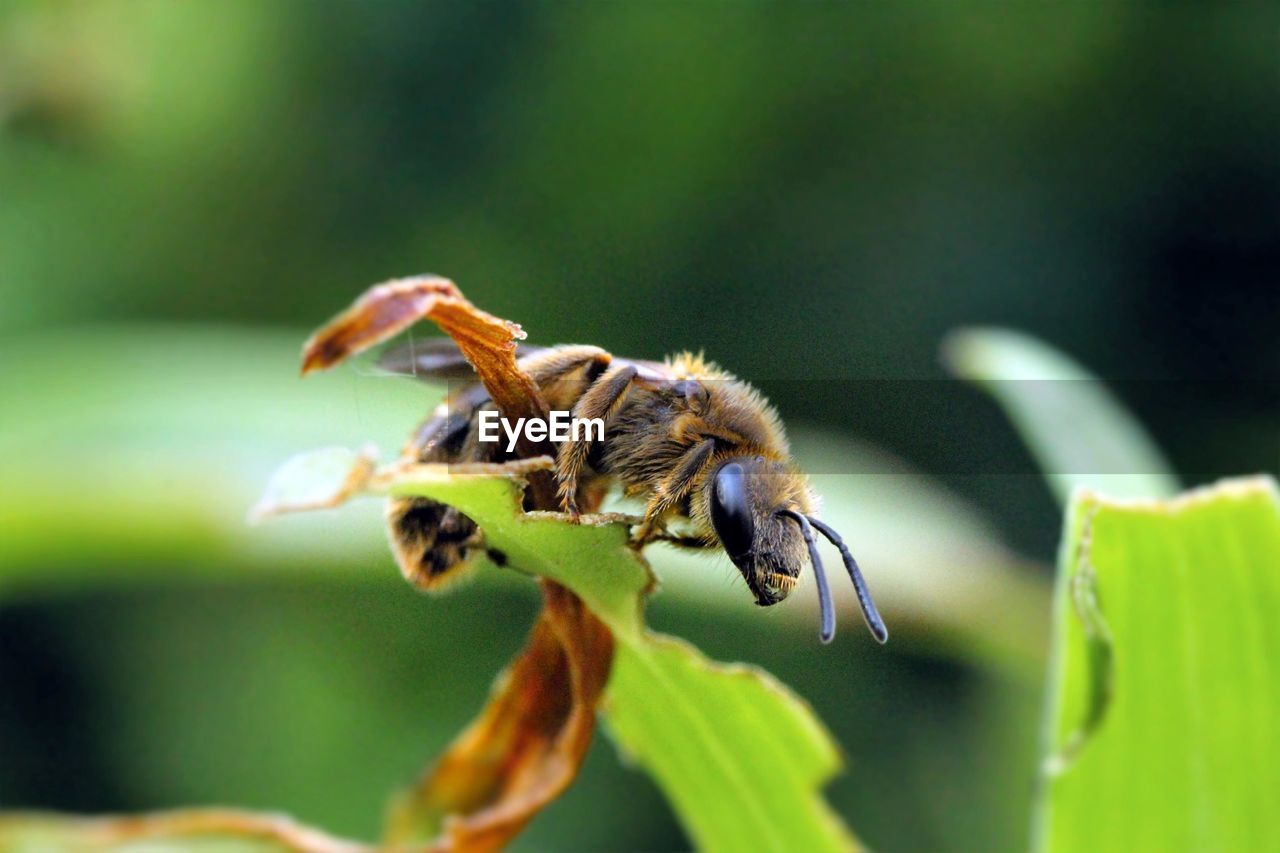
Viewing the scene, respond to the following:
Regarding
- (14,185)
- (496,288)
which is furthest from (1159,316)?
(14,185)

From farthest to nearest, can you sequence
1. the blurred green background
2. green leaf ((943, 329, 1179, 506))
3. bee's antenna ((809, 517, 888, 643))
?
the blurred green background
green leaf ((943, 329, 1179, 506))
bee's antenna ((809, 517, 888, 643))

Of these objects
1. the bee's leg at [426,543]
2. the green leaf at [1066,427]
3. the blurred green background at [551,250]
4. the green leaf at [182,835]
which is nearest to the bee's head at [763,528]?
the bee's leg at [426,543]

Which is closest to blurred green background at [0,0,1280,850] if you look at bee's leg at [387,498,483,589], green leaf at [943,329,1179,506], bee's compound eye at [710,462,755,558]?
green leaf at [943,329,1179,506]

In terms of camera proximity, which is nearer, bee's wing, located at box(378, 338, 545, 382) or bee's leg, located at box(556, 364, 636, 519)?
bee's leg, located at box(556, 364, 636, 519)

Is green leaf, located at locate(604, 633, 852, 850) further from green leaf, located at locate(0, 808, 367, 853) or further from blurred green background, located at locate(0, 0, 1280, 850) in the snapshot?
blurred green background, located at locate(0, 0, 1280, 850)

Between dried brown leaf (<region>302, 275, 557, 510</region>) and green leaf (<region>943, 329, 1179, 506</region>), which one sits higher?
dried brown leaf (<region>302, 275, 557, 510</region>)

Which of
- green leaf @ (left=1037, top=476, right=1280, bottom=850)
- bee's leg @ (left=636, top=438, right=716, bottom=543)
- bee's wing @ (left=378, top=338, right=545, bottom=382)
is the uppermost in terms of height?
bee's wing @ (left=378, top=338, right=545, bottom=382)
